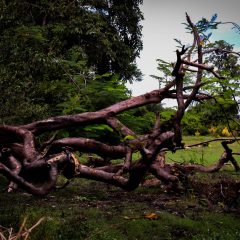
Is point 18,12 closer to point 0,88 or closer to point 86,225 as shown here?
point 0,88

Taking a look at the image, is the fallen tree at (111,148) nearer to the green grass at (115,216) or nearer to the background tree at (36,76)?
the green grass at (115,216)

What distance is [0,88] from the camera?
873cm

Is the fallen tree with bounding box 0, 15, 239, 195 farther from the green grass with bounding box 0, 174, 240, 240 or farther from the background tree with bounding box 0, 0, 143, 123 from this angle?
the background tree with bounding box 0, 0, 143, 123

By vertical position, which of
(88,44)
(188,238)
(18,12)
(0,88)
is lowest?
(188,238)

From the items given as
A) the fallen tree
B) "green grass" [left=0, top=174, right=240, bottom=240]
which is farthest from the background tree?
"green grass" [left=0, top=174, right=240, bottom=240]

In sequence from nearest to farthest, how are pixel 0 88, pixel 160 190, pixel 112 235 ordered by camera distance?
1. pixel 112 235
2. pixel 0 88
3. pixel 160 190

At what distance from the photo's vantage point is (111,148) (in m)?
8.02

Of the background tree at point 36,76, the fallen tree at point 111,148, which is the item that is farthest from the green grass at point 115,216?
the background tree at point 36,76

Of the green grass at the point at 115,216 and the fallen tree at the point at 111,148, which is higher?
the fallen tree at the point at 111,148

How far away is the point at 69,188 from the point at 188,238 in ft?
13.4

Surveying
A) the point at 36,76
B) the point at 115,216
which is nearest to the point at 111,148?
the point at 115,216

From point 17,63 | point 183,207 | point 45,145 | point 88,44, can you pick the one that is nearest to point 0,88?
point 17,63

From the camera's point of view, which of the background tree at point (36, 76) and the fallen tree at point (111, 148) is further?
the background tree at point (36, 76)

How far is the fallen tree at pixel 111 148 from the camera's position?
6059 millimetres
